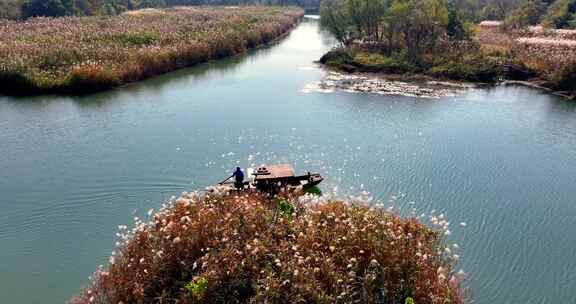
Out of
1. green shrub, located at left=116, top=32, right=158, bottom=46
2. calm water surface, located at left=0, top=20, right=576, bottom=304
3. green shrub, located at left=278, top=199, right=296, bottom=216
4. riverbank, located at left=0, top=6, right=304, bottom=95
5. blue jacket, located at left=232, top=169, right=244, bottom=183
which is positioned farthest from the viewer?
green shrub, located at left=116, top=32, right=158, bottom=46

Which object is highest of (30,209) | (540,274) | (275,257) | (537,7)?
(537,7)

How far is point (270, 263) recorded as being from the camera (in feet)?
42.3

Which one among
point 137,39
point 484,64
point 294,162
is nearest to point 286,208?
point 294,162

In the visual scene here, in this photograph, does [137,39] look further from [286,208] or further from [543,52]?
[543,52]

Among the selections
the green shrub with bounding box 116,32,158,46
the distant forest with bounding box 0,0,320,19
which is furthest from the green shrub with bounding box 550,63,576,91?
the distant forest with bounding box 0,0,320,19

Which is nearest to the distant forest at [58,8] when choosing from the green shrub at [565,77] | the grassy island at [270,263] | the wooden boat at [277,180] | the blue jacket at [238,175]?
the wooden boat at [277,180]

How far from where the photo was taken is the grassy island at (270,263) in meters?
12.6

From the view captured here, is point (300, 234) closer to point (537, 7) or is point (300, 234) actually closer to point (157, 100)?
point (157, 100)

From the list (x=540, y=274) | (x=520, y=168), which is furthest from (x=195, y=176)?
(x=520, y=168)

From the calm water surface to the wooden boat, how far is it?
1.80 meters

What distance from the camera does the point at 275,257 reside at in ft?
43.1

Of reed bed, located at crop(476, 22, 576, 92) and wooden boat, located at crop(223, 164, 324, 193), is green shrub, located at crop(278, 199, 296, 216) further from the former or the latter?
reed bed, located at crop(476, 22, 576, 92)

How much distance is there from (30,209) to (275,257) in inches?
549

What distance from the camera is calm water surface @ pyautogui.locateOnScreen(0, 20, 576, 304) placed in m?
17.6
